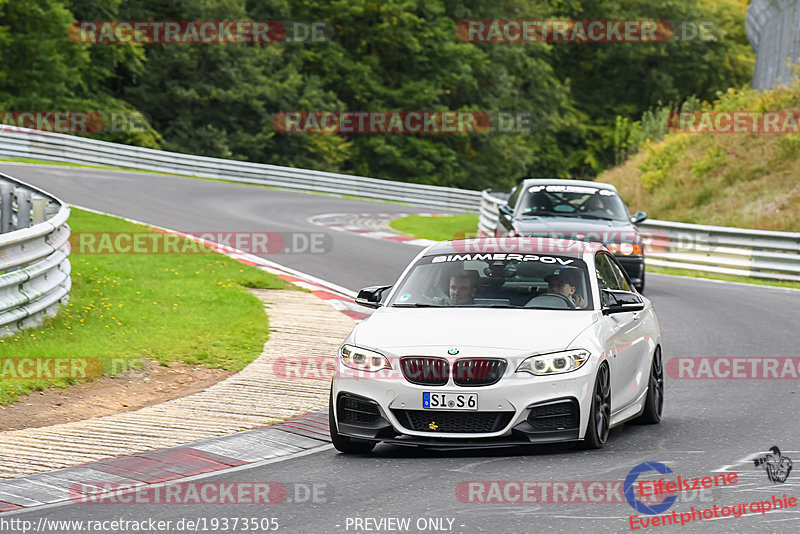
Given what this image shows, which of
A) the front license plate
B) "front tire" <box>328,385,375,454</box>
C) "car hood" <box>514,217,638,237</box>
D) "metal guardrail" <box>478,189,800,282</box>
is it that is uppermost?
the front license plate

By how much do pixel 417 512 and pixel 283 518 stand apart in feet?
2.38

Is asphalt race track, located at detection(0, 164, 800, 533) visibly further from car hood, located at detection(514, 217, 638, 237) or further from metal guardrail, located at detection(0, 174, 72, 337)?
metal guardrail, located at detection(0, 174, 72, 337)

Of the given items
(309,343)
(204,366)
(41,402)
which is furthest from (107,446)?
(309,343)

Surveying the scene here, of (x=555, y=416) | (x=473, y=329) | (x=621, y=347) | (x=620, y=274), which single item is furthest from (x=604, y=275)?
(x=555, y=416)

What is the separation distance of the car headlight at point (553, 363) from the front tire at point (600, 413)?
0.22m

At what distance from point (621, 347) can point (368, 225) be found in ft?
69.9

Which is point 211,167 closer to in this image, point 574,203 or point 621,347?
point 574,203

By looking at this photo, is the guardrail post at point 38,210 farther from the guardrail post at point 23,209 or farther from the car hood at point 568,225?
the car hood at point 568,225

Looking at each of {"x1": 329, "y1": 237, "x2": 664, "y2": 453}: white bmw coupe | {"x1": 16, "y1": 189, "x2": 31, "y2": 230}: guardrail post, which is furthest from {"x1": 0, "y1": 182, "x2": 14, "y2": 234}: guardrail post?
{"x1": 329, "y1": 237, "x2": 664, "y2": 453}: white bmw coupe

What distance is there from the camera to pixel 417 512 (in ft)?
22.0

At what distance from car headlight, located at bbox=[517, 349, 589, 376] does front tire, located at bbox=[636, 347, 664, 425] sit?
165 cm

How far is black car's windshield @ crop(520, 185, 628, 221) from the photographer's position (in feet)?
63.5

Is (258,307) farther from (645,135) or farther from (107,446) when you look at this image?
(645,135)

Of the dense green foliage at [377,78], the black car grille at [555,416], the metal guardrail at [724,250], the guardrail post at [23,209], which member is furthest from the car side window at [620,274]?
the dense green foliage at [377,78]
